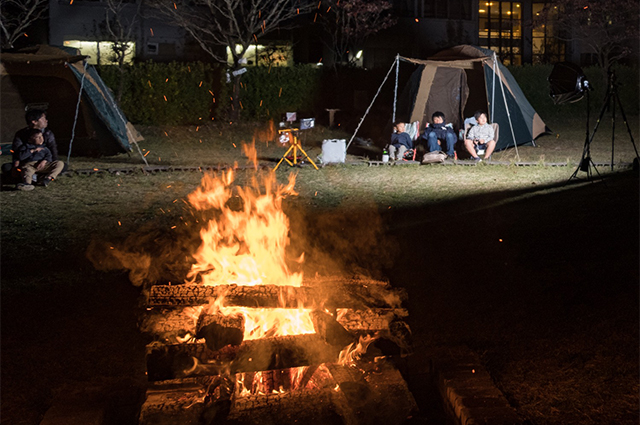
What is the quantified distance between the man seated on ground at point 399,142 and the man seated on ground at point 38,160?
6470mm

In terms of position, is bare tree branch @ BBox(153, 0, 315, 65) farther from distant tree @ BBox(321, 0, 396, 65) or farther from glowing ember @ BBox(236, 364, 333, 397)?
glowing ember @ BBox(236, 364, 333, 397)

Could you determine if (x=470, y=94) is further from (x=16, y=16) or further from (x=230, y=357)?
(x=16, y=16)

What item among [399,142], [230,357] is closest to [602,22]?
[399,142]

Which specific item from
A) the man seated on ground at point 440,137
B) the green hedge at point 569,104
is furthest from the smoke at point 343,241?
the green hedge at point 569,104

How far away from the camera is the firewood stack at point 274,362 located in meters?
2.95

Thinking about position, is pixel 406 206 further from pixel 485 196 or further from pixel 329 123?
pixel 329 123

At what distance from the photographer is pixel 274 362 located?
321 cm

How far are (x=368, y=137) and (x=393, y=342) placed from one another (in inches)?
518

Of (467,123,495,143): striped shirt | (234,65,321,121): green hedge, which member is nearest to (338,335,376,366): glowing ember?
(467,123,495,143): striped shirt

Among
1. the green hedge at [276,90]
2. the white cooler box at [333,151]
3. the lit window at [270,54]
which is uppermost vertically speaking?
the lit window at [270,54]

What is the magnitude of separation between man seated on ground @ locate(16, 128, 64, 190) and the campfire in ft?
21.8

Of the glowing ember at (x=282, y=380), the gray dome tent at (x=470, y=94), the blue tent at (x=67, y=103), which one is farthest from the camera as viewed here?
the gray dome tent at (x=470, y=94)

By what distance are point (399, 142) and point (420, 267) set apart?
24.7 ft

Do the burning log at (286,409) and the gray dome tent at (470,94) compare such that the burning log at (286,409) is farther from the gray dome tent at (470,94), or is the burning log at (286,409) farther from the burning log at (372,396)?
the gray dome tent at (470,94)
